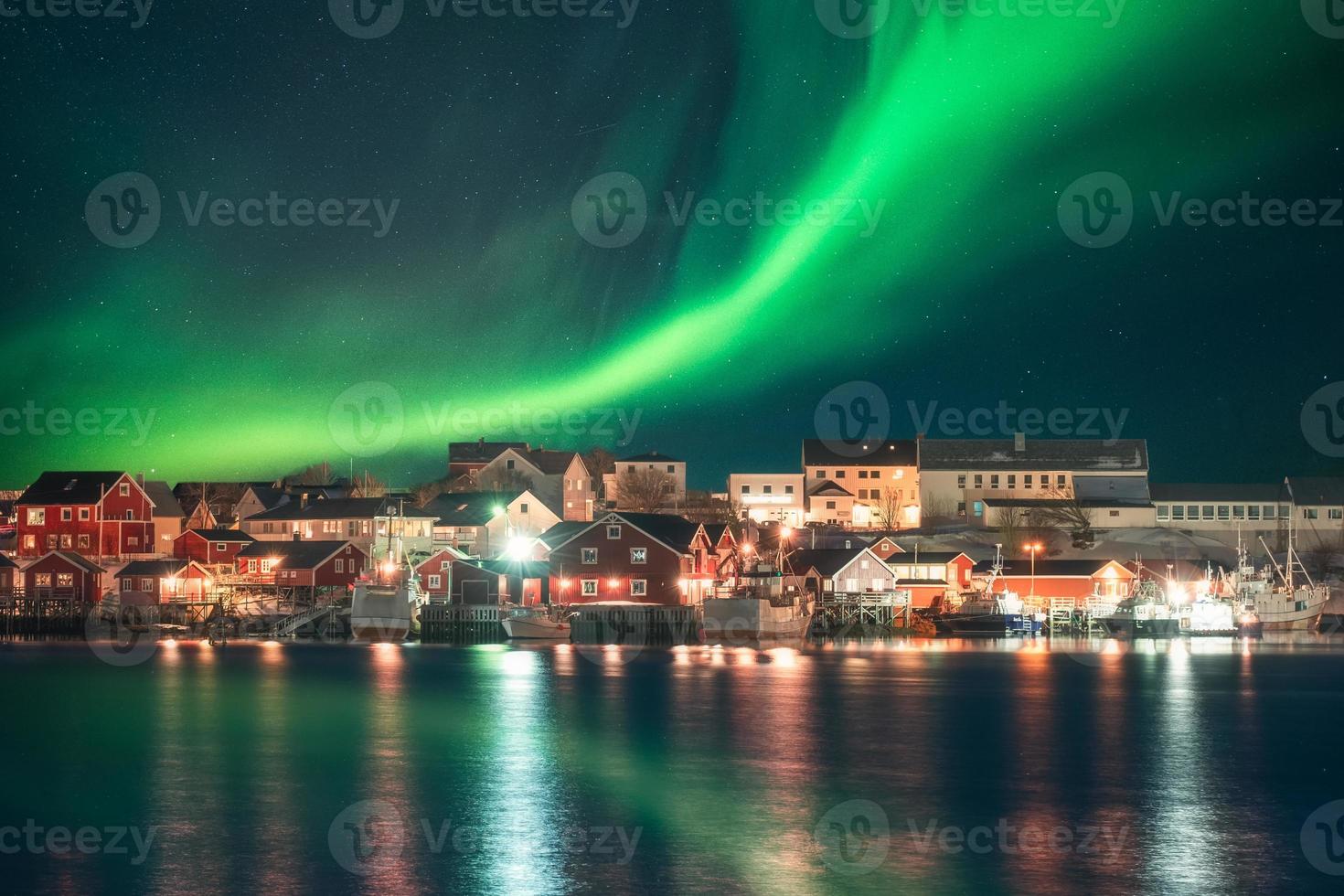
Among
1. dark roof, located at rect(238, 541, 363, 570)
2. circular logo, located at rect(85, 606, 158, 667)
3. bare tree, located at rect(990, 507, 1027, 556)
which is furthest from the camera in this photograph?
bare tree, located at rect(990, 507, 1027, 556)

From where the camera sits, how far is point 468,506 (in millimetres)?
108250

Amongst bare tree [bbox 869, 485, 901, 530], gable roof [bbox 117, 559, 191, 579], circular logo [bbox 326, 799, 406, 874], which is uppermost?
bare tree [bbox 869, 485, 901, 530]

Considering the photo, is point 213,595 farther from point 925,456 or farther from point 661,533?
point 925,456

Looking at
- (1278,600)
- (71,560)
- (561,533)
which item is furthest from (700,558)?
(71,560)

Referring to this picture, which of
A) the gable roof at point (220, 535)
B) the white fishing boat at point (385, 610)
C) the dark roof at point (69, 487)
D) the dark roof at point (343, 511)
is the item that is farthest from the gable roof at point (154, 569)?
the white fishing boat at point (385, 610)

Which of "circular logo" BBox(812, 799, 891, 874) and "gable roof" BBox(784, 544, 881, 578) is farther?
"gable roof" BBox(784, 544, 881, 578)

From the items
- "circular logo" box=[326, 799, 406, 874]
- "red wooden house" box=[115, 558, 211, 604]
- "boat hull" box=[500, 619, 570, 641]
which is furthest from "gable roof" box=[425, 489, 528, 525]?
"circular logo" box=[326, 799, 406, 874]

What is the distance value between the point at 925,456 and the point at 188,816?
102295mm

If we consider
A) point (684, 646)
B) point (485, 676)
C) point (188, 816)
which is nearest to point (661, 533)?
point (684, 646)

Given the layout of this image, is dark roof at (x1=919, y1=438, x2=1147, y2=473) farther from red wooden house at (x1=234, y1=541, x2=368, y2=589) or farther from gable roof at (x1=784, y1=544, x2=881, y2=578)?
red wooden house at (x1=234, y1=541, x2=368, y2=589)

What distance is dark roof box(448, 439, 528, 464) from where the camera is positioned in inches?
5482

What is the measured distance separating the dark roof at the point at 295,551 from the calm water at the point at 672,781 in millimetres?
35503

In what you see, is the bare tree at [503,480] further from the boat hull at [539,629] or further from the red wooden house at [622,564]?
the boat hull at [539,629]

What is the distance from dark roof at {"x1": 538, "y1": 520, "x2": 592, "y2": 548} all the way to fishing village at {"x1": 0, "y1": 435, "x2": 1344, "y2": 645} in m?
0.29
